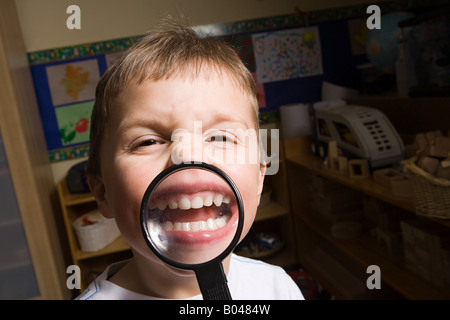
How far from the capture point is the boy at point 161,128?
38 centimetres

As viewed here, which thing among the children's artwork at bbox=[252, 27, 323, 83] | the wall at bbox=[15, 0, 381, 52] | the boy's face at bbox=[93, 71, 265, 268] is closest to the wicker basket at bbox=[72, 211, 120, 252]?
the wall at bbox=[15, 0, 381, 52]

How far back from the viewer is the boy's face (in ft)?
1.21

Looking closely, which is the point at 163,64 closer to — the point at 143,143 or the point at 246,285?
the point at 143,143

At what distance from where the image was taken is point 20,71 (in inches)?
80.7

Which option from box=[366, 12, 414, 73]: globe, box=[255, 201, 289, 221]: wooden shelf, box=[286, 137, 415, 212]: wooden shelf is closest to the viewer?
box=[286, 137, 415, 212]: wooden shelf

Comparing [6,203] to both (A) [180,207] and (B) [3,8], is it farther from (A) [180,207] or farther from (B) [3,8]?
(A) [180,207]

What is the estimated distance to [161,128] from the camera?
0.38 m

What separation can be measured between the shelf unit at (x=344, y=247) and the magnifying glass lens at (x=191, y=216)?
103cm

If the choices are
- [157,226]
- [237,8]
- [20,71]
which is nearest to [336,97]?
[237,8]

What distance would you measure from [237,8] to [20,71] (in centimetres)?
130

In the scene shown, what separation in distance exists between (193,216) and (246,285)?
0.29 metres

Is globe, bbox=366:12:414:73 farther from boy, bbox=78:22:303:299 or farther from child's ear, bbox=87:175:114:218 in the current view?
child's ear, bbox=87:175:114:218

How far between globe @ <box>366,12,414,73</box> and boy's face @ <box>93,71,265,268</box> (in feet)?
5.46
